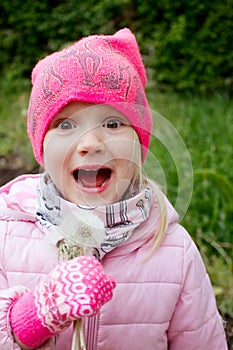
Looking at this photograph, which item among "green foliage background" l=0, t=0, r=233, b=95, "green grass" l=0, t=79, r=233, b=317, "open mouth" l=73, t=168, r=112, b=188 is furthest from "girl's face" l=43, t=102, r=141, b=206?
"green foliage background" l=0, t=0, r=233, b=95

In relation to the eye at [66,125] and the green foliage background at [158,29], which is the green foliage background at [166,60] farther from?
the eye at [66,125]

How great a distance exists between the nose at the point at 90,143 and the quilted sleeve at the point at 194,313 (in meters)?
0.42

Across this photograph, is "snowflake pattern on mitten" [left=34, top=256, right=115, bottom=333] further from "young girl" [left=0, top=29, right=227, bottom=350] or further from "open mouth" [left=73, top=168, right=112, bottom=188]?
"open mouth" [left=73, top=168, right=112, bottom=188]

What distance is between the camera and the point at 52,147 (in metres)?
1.65

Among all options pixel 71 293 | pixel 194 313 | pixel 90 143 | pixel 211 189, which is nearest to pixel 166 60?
pixel 211 189

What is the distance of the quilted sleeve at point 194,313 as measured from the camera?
5.94ft

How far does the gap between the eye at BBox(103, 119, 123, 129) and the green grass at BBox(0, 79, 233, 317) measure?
11cm

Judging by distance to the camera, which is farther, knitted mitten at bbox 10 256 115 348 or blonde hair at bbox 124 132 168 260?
blonde hair at bbox 124 132 168 260

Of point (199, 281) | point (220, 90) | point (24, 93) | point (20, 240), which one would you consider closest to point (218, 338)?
point (199, 281)

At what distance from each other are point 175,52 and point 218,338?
4.46 m

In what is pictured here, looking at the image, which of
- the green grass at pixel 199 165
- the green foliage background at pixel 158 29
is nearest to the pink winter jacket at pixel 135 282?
the green grass at pixel 199 165

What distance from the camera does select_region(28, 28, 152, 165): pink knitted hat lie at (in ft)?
5.41

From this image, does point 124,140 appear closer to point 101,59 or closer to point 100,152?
point 100,152

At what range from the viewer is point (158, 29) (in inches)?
239
